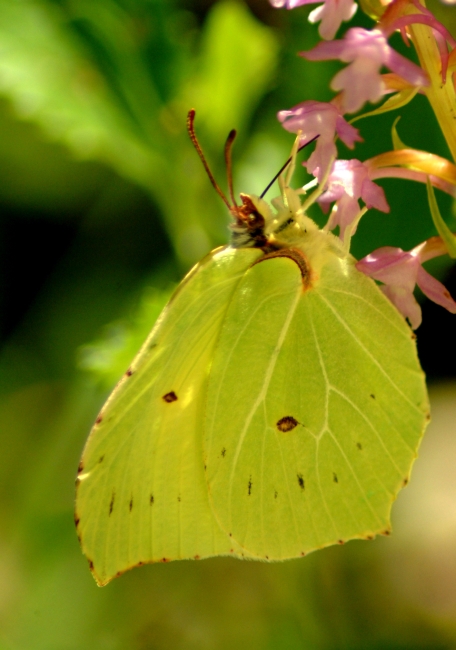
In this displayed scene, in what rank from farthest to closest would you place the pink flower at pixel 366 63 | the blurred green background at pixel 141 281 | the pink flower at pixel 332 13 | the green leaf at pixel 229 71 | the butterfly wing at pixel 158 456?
→ 1. the green leaf at pixel 229 71
2. the blurred green background at pixel 141 281
3. the butterfly wing at pixel 158 456
4. the pink flower at pixel 332 13
5. the pink flower at pixel 366 63

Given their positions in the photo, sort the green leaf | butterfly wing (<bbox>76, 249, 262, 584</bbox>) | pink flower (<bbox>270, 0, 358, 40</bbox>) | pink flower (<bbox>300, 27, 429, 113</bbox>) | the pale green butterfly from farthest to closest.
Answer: the green leaf → butterfly wing (<bbox>76, 249, 262, 584</bbox>) → the pale green butterfly → pink flower (<bbox>270, 0, 358, 40</bbox>) → pink flower (<bbox>300, 27, 429, 113</bbox>)

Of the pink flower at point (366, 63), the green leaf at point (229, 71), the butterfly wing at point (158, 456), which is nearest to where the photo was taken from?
the pink flower at point (366, 63)

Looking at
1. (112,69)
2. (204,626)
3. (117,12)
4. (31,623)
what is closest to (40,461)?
(31,623)

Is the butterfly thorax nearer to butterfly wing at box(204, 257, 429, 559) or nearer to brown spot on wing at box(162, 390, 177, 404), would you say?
butterfly wing at box(204, 257, 429, 559)

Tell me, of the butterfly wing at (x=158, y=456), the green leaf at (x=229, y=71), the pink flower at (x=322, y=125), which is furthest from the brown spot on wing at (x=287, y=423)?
the green leaf at (x=229, y=71)

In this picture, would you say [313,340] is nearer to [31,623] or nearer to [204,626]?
[204,626]

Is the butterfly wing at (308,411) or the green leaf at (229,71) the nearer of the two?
the butterfly wing at (308,411)

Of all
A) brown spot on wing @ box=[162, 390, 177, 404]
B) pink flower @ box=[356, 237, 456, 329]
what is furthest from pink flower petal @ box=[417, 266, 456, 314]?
brown spot on wing @ box=[162, 390, 177, 404]

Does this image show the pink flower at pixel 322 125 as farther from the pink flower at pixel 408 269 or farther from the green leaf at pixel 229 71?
the green leaf at pixel 229 71

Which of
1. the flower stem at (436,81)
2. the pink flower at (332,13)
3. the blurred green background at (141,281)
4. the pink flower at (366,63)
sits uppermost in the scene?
the pink flower at (332,13)
